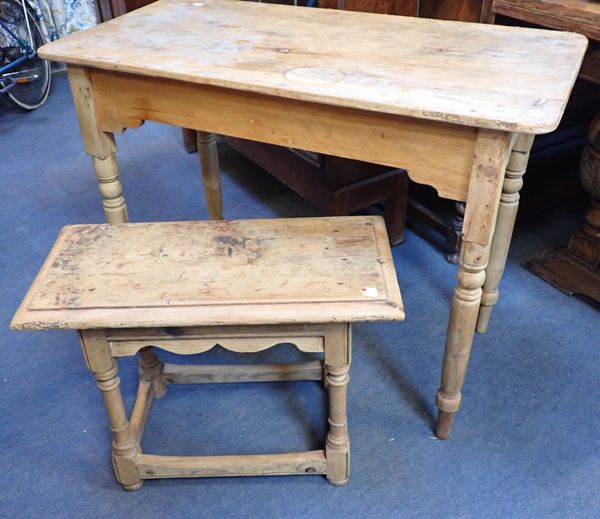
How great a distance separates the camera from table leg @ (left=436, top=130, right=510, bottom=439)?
108cm

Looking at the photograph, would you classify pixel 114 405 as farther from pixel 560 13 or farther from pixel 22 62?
pixel 22 62

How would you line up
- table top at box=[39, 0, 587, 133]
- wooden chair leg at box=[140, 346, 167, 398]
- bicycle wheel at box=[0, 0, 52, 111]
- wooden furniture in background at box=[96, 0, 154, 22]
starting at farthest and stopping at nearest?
bicycle wheel at box=[0, 0, 52, 111] < wooden furniture in background at box=[96, 0, 154, 22] < wooden chair leg at box=[140, 346, 167, 398] < table top at box=[39, 0, 587, 133]

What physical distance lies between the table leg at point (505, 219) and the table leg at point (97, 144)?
976 mm

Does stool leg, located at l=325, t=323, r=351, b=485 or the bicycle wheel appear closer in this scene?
stool leg, located at l=325, t=323, r=351, b=485

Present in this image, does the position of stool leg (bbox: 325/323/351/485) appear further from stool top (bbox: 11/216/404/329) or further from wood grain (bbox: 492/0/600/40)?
wood grain (bbox: 492/0/600/40)

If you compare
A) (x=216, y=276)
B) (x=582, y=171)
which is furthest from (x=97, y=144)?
(x=582, y=171)

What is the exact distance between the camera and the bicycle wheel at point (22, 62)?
3385 millimetres

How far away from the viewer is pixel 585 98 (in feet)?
8.05

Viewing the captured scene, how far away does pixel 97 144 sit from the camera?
1.48 m

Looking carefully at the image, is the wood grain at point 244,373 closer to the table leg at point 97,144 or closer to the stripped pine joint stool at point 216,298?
the stripped pine joint stool at point 216,298

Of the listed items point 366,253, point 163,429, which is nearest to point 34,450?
point 163,429

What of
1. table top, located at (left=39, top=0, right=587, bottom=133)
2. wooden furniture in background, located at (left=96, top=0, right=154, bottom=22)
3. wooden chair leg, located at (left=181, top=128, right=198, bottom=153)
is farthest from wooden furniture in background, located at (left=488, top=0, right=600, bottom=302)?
wooden furniture in background, located at (left=96, top=0, right=154, bottom=22)

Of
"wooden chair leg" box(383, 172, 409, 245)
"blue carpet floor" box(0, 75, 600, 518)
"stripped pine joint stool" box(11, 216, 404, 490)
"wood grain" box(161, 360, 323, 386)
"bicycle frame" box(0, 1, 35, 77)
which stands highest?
"stripped pine joint stool" box(11, 216, 404, 490)

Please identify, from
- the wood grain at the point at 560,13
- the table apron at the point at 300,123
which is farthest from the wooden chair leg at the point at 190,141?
the wood grain at the point at 560,13
